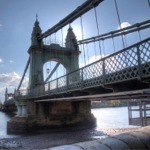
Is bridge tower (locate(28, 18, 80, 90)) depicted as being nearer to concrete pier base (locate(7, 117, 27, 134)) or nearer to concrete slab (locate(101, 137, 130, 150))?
concrete pier base (locate(7, 117, 27, 134))

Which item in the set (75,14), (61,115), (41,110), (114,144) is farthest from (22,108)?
(114,144)

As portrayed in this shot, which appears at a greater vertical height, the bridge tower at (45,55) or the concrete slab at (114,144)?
the bridge tower at (45,55)

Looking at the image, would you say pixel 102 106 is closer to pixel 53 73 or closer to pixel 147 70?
pixel 53 73

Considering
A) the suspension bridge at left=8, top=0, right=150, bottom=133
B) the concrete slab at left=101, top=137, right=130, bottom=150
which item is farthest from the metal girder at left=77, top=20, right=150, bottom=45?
the concrete slab at left=101, top=137, right=130, bottom=150

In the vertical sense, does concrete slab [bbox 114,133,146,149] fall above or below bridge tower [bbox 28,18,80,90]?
below

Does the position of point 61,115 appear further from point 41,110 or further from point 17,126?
point 17,126

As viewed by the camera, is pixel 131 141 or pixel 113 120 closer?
pixel 131 141

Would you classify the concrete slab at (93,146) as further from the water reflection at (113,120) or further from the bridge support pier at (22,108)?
the water reflection at (113,120)

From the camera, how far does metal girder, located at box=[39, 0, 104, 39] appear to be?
17.1m

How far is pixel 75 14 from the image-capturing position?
2055 cm

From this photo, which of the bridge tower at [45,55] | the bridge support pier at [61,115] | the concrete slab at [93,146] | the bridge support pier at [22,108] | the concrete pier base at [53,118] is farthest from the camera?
the bridge tower at [45,55]

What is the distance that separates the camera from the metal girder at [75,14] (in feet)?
56.0

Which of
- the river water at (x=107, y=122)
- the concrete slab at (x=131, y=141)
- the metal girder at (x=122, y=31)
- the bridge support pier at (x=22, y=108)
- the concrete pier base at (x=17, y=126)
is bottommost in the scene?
the river water at (x=107, y=122)

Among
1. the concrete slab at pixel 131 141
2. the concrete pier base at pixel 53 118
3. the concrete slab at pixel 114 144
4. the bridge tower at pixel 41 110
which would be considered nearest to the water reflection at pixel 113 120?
the concrete pier base at pixel 53 118
